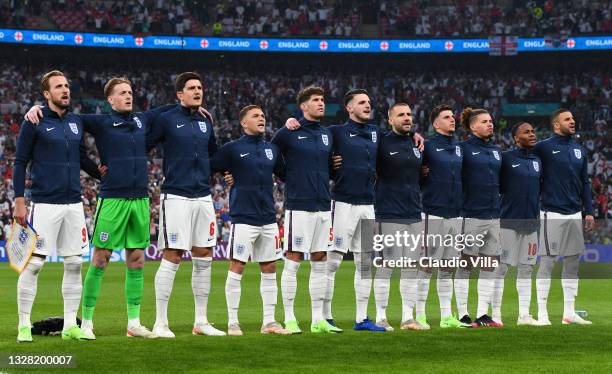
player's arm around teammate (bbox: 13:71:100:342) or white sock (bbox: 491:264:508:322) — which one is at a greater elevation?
player's arm around teammate (bbox: 13:71:100:342)

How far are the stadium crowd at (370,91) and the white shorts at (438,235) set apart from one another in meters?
30.3

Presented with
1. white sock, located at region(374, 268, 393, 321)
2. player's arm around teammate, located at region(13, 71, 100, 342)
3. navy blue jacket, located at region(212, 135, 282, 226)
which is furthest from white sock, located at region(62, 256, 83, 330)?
white sock, located at region(374, 268, 393, 321)

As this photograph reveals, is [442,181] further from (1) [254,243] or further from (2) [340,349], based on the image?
(2) [340,349]

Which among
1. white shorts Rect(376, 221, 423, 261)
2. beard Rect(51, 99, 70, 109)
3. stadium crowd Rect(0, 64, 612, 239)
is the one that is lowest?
white shorts Rect(376, 221, 423, 261)

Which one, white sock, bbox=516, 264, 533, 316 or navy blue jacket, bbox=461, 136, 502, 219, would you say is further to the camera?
white sock, bbox=516, 264, 533, 316

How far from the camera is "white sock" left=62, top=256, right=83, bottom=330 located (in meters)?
10.8

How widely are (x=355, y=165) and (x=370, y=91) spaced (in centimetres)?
3793

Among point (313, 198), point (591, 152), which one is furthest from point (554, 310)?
point (591, 152)

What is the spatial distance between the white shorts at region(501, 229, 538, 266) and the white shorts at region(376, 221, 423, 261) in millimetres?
1437

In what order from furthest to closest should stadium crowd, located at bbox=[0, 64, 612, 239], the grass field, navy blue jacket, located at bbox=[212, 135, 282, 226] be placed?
1. stadium crowd, located at bbox=[0, 64, 612, 239]
2. navy blue jacket, located at bbox=[212, 135, 282, 226]
3. the grass field

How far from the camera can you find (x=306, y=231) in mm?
11734

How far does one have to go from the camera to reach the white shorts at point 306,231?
11.7 meters

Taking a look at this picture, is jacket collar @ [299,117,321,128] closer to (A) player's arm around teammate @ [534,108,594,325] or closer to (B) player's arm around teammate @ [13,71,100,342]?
(B) player's arm around teammate @ [13,71,100,342]

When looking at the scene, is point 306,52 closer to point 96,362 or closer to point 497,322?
point 497,322
